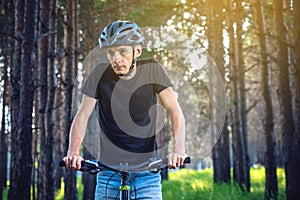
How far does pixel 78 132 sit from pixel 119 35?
2.60 ft

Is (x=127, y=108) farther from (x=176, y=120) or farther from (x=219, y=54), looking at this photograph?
(x=219, y=54)

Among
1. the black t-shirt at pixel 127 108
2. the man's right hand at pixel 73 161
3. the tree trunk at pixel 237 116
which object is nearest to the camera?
the man's right hand at pixel 73 161

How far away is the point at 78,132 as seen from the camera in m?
4.05

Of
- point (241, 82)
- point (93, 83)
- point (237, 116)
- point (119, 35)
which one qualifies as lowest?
point (93, 83)

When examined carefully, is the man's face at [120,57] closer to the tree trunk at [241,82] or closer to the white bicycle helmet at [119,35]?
the white bicycle helmet at [119,35]

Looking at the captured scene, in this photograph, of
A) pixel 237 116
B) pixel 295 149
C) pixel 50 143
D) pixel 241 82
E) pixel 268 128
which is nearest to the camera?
pixel 295 149

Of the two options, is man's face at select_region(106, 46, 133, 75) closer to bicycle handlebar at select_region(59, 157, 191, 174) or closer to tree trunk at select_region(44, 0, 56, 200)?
bicycle handlebar at select_region(59, 157, 191, 174)

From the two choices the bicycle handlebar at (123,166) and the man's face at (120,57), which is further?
the man's face at (120,57)

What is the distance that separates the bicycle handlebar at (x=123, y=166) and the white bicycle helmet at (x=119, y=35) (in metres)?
0.91

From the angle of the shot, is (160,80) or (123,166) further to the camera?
(160,80)

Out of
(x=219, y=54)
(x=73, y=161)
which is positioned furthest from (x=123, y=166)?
(x=219, y=54)

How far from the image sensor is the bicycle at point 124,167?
12.3ft

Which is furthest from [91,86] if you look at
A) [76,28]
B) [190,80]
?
[190,80]

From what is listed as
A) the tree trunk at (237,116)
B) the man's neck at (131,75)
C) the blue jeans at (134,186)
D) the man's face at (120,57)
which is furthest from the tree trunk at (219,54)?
the blue jeans at (134,186)
